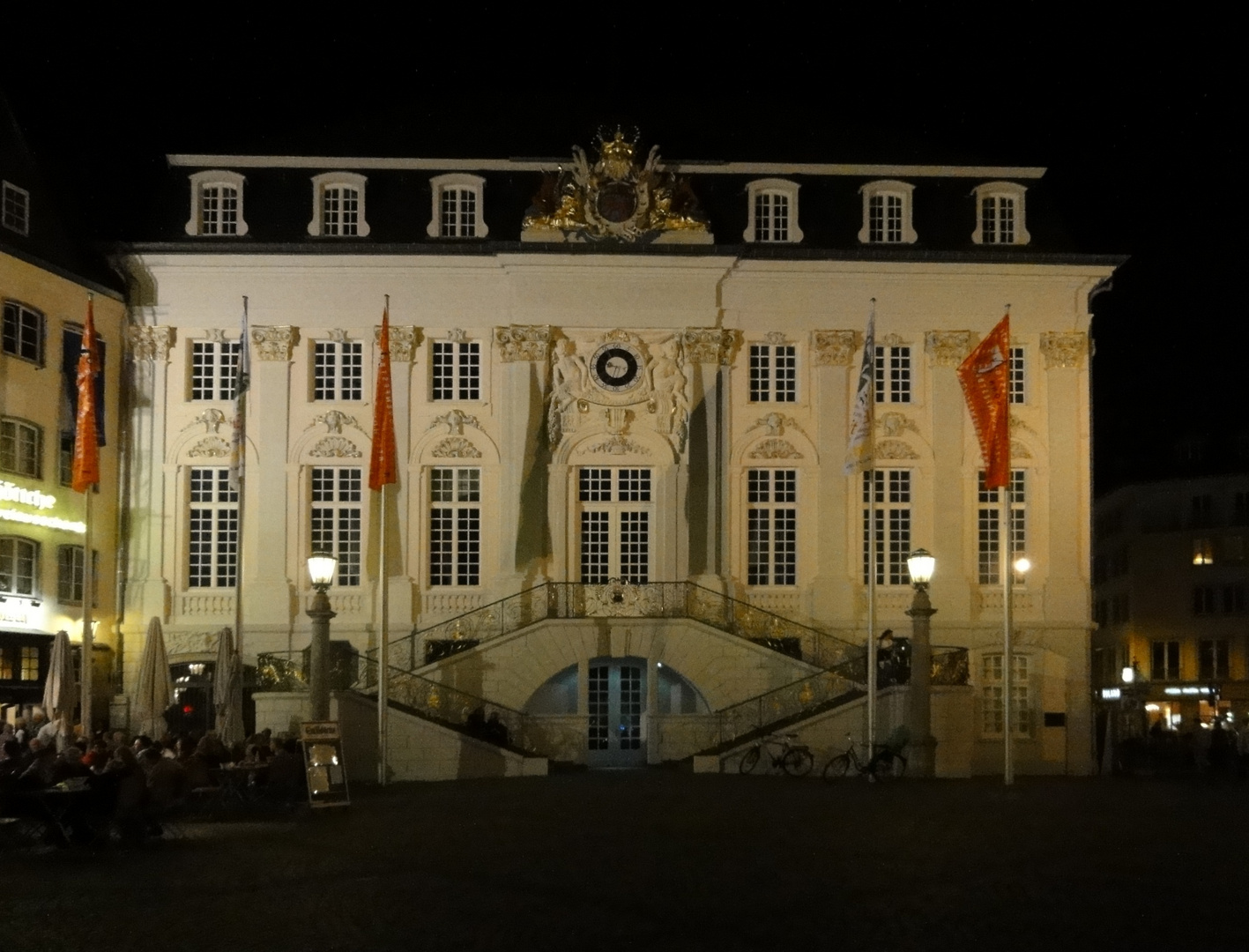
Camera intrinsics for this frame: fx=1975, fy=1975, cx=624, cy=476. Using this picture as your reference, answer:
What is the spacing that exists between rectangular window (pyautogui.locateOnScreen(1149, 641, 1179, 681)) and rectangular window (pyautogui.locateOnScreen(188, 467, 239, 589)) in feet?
143

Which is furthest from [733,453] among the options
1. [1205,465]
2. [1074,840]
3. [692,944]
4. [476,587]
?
[1205,465]

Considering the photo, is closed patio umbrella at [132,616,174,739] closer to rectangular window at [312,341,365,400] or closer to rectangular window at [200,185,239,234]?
rectangular window at [312,341,365,400]

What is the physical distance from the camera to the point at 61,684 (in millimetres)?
33375

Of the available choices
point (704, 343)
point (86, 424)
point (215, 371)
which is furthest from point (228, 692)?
point (704, 343)

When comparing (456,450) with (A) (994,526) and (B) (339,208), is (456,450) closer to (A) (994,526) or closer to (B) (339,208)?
(B) (339,208)

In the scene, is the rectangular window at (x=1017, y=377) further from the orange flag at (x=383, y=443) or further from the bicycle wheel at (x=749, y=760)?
the orange flag at (x=383, y=443)

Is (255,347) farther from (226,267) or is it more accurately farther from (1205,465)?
(1205,465)

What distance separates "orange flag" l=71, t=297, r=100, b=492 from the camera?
111 ft

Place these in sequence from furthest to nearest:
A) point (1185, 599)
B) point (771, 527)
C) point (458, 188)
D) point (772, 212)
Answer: point (1185, 599)
point (772, 212)
point (458, 188)
point (771, 527)

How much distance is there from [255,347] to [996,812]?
76.4 ft

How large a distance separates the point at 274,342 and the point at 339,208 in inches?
140

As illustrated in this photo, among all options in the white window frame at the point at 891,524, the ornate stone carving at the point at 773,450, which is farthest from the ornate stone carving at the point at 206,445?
the white window frame at the point at 891,524

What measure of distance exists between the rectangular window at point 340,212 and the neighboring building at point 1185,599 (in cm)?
3919

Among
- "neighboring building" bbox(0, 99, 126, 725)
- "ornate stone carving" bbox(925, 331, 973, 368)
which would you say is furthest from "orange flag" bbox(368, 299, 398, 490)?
"ornate stone carving" bbox(925, 331, 973, 368)
